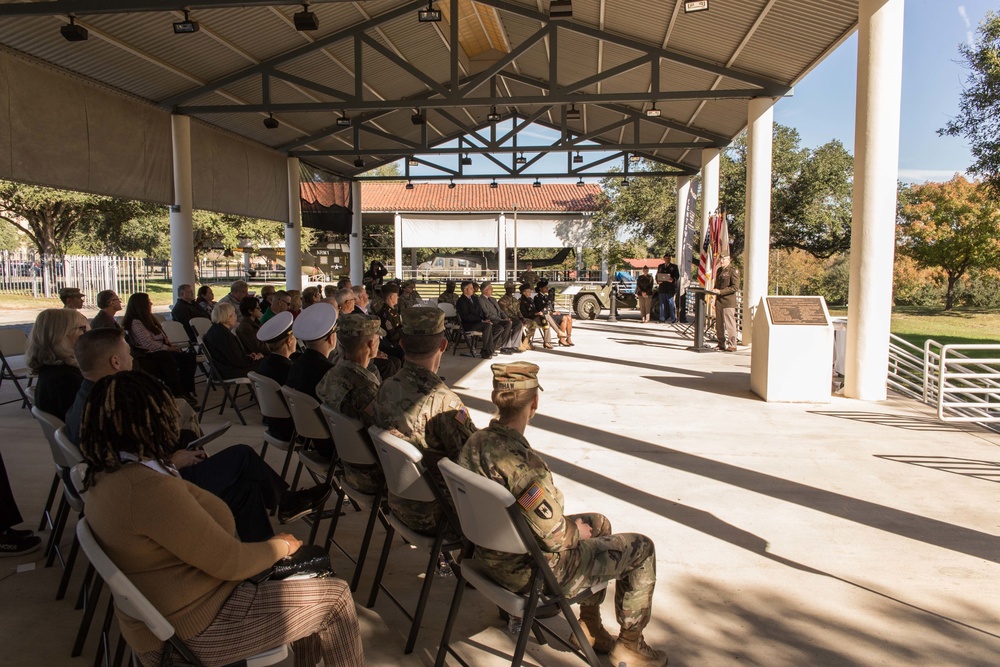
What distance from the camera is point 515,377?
2.54m

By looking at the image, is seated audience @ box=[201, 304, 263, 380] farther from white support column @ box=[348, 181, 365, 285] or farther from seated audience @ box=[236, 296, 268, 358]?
white support column @ box=[348, 181, 365, 285]

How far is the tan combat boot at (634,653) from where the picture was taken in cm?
263

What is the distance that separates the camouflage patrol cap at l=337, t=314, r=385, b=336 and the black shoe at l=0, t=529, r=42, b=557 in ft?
6.39

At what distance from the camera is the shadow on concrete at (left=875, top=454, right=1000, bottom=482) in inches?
201

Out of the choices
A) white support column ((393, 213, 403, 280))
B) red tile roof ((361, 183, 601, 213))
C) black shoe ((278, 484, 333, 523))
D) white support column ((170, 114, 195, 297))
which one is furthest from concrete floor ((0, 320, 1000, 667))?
red tile roof ((361, 183, 601, 213))

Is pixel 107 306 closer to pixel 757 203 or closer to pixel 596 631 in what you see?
pixel 596 631

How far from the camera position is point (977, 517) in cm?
427

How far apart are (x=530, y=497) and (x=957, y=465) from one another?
178 inches

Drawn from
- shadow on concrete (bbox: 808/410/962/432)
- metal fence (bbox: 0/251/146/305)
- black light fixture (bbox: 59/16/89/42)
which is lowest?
shadow on concrete (bbox: 808/410/962/432)

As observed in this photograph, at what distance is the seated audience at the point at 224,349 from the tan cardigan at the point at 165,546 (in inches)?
192

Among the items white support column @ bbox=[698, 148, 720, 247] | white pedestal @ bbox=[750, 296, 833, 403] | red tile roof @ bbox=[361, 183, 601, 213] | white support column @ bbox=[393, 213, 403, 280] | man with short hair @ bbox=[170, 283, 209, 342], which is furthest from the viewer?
red tile roof @ bbox=[361, 183, 601, 213]

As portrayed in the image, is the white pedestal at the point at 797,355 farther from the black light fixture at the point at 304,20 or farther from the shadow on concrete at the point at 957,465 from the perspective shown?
the black light fixture at the point at 304,20

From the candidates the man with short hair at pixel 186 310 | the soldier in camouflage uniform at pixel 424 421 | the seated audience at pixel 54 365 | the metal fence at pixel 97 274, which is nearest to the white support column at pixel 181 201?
→ the man with short hair at pixel 186 310

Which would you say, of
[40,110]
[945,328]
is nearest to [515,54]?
[40,110]
